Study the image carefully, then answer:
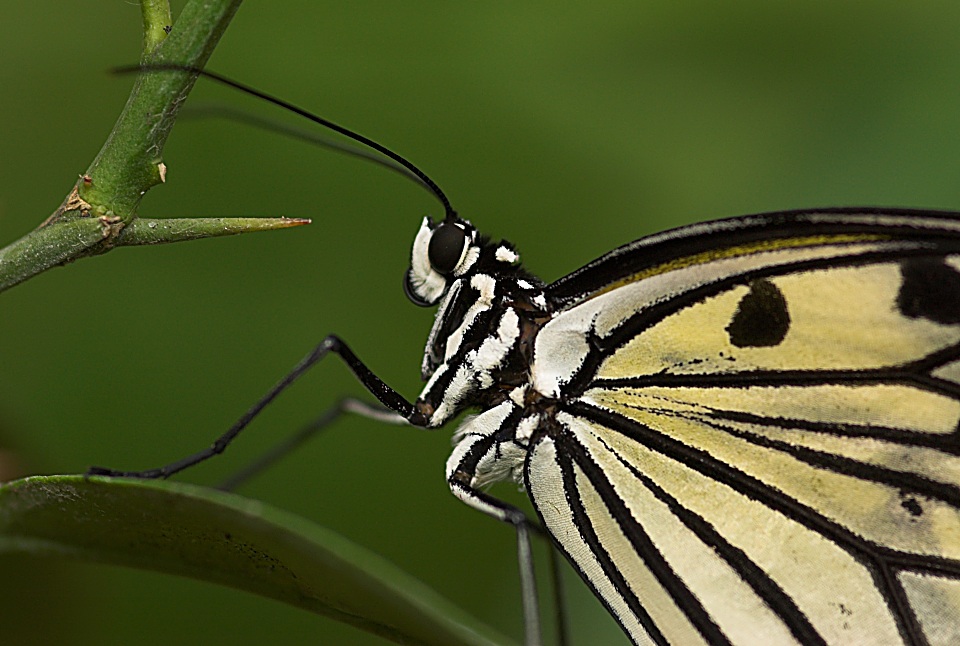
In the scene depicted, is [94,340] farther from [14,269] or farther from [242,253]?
[14,269]

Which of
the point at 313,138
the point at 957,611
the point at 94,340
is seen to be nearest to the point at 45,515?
the point at 94,340

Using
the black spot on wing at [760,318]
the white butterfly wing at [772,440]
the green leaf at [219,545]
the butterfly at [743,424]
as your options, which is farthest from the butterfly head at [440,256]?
the green leaf at [219,545]

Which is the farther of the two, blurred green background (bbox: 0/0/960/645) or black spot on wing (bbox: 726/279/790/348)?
blurred green background (bbox: 0/0/960/645)

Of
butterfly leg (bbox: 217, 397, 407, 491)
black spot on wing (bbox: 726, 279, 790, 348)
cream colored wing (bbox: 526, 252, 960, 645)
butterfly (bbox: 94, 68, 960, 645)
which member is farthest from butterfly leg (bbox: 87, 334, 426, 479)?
black spot on wing (bbox: 726, 279, 790, 348)

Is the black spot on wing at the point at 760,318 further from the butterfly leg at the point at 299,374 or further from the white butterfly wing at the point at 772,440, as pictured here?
the butterfly leg at the point at 299,374

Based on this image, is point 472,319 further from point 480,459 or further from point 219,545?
point 219,545

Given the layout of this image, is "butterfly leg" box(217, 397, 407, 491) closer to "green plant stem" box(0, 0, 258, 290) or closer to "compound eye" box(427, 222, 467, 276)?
"compound eye" box(427, 222, 467, 276)
